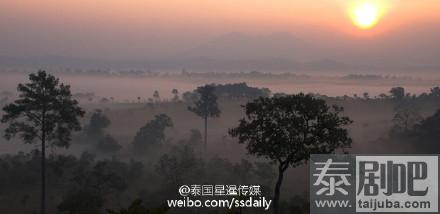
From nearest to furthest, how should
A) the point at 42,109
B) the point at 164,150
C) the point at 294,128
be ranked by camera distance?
the point at 294,128, the point at 42,109, the point at 164,150

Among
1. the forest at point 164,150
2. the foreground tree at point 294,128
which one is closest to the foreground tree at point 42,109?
the forest at point 164,150

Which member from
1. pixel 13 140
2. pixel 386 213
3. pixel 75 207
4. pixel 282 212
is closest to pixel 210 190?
pixel 282 212

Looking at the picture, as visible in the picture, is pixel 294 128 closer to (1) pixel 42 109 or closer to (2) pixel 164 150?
(1) pixel 42 109

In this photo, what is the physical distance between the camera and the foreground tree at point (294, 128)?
86.9ft

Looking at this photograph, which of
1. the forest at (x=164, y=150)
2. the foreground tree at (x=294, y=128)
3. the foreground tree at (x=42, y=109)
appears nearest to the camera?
the foreground tree at (x=294, y=128)

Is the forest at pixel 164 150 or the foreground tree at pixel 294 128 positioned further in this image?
the forest at pixel 164 150

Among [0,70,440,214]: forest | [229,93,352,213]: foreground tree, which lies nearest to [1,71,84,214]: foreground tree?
[0,70,440,214]: forest

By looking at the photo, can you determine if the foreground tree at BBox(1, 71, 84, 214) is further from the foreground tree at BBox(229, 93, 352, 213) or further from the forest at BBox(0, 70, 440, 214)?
the foreground tree at BBox(229, 93, 352, 213)

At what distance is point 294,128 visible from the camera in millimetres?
26547

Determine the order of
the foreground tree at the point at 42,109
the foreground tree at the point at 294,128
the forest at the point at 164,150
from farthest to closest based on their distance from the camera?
the foreground tree at the point at 42,109, the forest at the point at 164,150, the foreground tree at the point at 294,128

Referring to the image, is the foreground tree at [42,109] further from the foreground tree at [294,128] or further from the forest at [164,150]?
the foreground tree at [294,128]

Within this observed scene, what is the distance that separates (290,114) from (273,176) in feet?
74.5

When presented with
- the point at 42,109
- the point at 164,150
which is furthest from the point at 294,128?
the point at 164,150

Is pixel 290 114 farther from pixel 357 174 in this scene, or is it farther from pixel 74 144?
pixel 74 144
